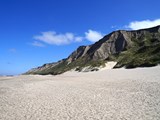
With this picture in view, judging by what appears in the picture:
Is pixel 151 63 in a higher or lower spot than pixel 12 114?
higher

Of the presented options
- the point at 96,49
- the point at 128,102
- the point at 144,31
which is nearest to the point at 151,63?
the point at 128,102

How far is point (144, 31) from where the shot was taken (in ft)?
479

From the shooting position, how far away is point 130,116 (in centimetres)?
1027

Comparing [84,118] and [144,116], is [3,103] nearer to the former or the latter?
[84,118]

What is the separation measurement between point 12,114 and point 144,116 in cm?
702

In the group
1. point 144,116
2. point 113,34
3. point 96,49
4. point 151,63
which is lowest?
point 144,116

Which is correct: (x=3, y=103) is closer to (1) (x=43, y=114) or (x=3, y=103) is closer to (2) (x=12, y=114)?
(2) (x=12, y=114)

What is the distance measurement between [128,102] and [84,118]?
3.88 meters

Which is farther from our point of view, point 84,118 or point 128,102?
point 128,102

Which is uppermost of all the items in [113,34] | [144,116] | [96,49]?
[113,34]

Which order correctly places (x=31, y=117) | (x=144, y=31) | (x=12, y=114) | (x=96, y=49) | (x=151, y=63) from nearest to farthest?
(x=31, y=117) < (x=12, y=114) < (x=151, y=63) < (x=144, y=31) < (x=96, y=49)

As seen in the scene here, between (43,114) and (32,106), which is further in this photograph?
(32,106)

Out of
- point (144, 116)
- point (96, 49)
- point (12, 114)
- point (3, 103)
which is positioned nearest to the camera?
point (144, 116)

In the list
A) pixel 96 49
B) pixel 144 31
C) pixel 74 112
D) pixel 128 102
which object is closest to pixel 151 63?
pixel 128 102
